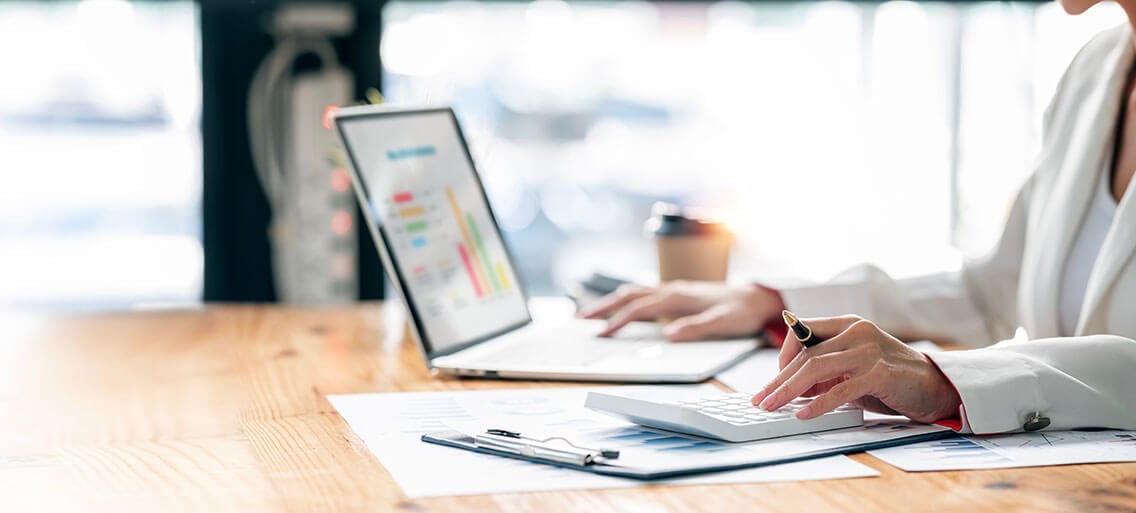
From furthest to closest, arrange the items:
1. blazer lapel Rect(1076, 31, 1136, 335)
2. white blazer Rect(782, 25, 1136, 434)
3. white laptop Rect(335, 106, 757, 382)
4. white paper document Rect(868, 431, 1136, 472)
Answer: white laptop Rect(335, 106, 757, 382) < blazer lapel Rect(1076, 31, 1136, 335) < white blazer Rect(782, 25, 1136, 434) < white paper document Rect(868, 431, 1136, 472)

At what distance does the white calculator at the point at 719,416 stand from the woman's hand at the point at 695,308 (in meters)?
0.48

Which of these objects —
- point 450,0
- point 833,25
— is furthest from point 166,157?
point 833,25

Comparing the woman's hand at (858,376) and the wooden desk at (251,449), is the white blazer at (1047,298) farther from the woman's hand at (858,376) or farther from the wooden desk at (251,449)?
the wooden desk at (251,449)

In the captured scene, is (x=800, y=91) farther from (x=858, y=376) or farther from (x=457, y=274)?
(x=858, y=376)

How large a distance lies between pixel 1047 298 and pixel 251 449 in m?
0.95

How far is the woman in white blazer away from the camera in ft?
3.37

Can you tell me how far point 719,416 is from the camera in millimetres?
967

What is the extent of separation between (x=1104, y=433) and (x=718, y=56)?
439cm

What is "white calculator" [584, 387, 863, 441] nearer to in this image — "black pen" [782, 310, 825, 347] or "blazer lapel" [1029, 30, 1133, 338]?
"black pen" [782, 310, 825, 347]

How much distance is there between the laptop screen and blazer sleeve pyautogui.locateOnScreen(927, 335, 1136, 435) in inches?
23.8

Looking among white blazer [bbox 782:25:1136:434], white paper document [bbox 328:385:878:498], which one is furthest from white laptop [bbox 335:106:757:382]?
white blazer [bbox 782:25:1136:434]

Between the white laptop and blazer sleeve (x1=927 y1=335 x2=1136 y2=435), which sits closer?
blazer sleeve (x1=927 y1=335 x2=1136 y2=435)

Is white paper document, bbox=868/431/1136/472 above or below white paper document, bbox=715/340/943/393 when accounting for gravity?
above

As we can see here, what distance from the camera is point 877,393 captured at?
1.02 metres
